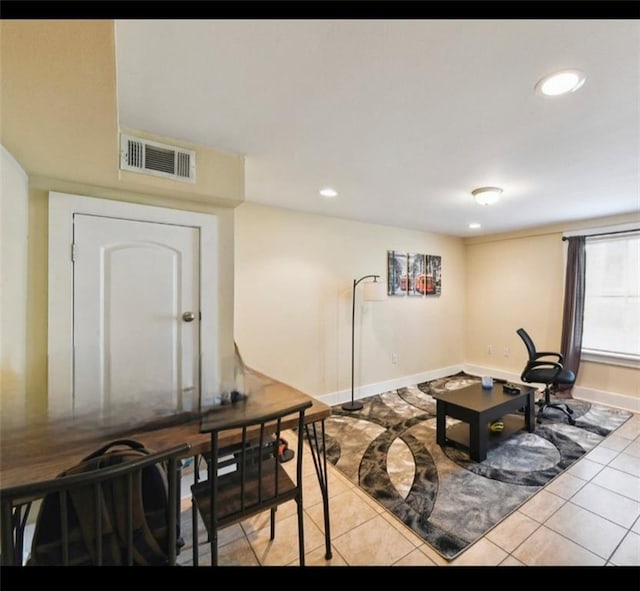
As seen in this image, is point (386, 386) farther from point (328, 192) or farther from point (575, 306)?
point (328, 192)

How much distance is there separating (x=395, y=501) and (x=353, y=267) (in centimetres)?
266

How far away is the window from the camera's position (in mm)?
3631

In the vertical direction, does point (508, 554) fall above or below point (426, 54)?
below

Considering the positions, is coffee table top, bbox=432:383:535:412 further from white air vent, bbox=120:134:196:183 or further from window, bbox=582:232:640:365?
white air vent, bbox=120:134:196:183

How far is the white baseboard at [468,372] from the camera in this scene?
12.0 ft

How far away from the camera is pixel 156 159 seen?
184 centimetres

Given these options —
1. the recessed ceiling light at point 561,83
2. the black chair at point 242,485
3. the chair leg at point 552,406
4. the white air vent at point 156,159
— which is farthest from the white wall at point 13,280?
the chair leg at point 552,406

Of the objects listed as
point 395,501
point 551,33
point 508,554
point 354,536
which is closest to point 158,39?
point 551,33

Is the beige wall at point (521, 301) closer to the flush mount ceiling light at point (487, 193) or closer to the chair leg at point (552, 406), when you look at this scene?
the chair leg at point (552, 406)

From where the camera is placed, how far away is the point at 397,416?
343 centimetres

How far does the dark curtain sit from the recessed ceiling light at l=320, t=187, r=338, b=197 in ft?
11.0

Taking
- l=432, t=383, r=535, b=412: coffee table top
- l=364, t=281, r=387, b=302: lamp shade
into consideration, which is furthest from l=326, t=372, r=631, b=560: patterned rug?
l=364, t=281, r=387, b=302: lamp shade

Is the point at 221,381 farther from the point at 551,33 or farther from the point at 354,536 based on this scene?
the point at 551,33

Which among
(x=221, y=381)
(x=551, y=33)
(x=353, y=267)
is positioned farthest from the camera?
(x=353, y=267)
